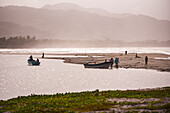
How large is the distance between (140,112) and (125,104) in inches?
103

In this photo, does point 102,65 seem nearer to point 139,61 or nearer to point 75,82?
point 139,61

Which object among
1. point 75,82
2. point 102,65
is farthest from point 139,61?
point 75,82

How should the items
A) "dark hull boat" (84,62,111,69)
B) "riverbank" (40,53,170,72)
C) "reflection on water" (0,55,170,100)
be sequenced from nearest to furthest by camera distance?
"reflection on water" (0,55,170,100)
"riverbank" (40,53,170,72)
"dark hull boat" (84,62,111,69)

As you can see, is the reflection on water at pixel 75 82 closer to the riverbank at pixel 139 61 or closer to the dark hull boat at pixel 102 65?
the riverbank at pixel 139 61

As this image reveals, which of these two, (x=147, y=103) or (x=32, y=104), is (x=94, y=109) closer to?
(x=147, y=103)

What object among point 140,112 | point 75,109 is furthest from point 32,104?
point 140,112

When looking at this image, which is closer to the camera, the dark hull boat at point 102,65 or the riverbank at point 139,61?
the riverbank at point 139,61

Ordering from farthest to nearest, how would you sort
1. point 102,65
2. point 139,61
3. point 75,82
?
point 139,61 → point 102,65 → point 75,82

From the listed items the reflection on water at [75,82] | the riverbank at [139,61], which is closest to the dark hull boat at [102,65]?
the riverbank at [139,61]

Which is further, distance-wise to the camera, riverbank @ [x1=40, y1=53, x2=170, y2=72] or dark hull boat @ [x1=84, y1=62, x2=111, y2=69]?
dark hull boat @ [x1=84, y1=62, x2=111, y2=69]

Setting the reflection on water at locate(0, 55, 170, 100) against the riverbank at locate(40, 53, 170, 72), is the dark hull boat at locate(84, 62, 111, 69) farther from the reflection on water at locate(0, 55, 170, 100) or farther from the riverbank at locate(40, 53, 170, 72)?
the reflection on water at locate(0, 55, 170, 100)

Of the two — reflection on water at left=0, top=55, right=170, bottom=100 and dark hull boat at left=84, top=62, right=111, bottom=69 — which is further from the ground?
dark hull boat at left=84, top=62, right=111, bottom=69

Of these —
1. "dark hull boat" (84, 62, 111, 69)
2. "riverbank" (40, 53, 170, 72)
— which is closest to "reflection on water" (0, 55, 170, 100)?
"riverbank" (40, 53, 170, 72)

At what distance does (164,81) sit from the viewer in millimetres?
34750
